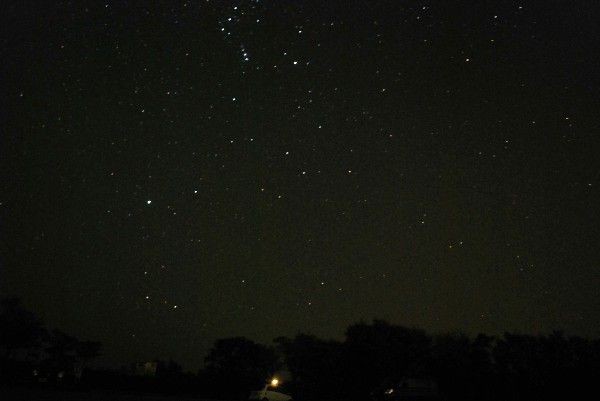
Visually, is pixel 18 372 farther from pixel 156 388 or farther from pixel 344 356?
pixel 344 356

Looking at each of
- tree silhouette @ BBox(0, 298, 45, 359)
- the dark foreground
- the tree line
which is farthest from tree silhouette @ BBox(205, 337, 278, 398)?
the dark foreground

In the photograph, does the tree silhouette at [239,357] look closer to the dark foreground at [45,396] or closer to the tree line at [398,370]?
the tree line at [398,370]

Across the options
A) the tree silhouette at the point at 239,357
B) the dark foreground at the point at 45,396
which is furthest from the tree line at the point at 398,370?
the tree silhouette at the point at 239,357

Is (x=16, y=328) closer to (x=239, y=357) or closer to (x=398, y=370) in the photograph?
(x=239, y=357)

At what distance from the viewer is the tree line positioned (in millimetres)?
28734

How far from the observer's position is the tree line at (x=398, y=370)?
A: 28.7 m

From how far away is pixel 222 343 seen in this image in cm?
5428

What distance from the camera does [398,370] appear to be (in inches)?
1347

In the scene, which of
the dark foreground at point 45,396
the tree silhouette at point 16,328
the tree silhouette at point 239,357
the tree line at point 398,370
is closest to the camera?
the dark foreground at point 45,396

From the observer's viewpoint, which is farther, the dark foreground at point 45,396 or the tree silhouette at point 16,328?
the tree silhouette at point 16,328

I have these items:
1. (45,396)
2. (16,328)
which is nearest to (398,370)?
(45,396)

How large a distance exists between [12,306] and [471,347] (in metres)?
38.5

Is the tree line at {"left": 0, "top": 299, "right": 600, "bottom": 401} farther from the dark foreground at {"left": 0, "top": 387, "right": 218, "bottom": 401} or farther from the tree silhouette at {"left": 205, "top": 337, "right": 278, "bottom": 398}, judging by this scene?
the tree silhouette at {"left": 205, "top": 337, "right": 278, "bottom": 398}

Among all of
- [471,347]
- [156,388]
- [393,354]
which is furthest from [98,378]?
[471,347]
